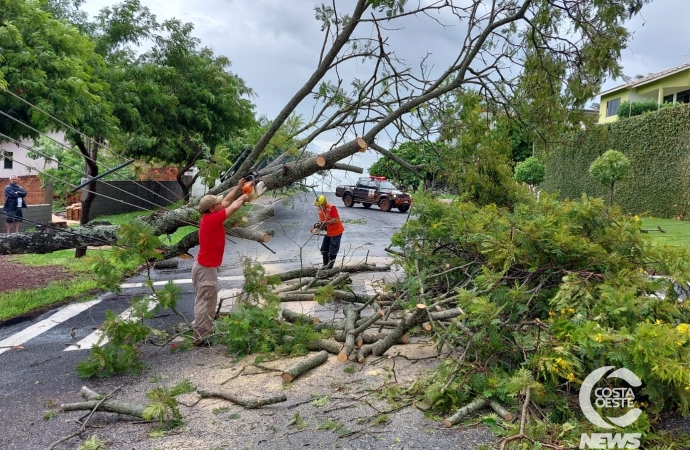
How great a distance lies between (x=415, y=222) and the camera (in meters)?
6.29

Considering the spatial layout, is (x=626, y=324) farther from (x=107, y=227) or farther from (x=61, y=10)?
(x=61, y=10)

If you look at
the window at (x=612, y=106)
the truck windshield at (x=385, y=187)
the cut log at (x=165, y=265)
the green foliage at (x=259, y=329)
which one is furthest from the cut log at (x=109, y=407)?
the window at (x=612, y=106)

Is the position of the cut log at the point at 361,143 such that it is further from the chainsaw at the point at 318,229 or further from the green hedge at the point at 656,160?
the green hedge at the point at 656,160

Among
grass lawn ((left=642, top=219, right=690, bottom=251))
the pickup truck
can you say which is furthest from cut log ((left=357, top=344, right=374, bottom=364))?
the pickup truck

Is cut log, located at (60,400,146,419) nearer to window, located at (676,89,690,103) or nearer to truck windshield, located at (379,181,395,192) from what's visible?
truck windshield, located at (379,181,395,192)

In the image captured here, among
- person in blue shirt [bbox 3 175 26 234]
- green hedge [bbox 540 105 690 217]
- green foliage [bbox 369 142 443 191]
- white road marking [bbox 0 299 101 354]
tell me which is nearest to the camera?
white road marking [bbox 0 299 101 354]

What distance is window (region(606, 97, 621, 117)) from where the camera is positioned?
101 ft

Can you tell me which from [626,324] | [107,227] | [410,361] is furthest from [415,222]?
[107,227]

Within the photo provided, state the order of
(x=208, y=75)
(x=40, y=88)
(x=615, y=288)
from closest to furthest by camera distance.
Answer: (x=615, y=288), (x=40, y=88), (x=208, y=75)

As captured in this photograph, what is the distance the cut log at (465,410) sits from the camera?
3.50 metres

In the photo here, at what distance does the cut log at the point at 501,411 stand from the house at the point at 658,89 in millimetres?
25823

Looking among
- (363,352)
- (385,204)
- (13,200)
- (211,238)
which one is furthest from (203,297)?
(385,204)

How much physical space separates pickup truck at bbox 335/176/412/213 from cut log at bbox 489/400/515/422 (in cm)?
2114

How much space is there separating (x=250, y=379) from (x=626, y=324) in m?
3.16
